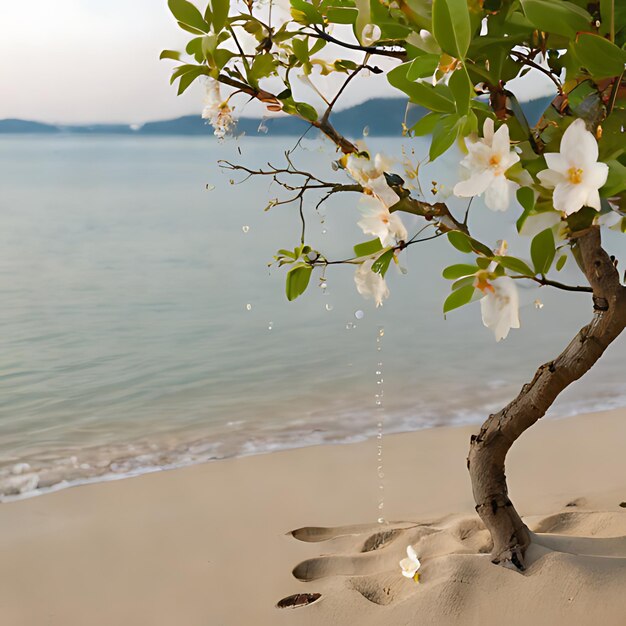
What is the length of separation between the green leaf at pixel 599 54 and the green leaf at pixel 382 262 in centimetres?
28

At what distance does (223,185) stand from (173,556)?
12.9 feet

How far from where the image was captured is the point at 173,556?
148 centimetres

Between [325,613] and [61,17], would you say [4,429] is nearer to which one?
[325,613]

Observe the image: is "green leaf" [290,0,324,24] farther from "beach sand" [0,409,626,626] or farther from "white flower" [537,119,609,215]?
"beach sand" [0,409,626,626]

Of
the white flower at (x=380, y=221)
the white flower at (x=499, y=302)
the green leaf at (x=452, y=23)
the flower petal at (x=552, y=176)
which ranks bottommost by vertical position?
the white flower at (x=499, y=302)

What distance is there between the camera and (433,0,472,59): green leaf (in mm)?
472

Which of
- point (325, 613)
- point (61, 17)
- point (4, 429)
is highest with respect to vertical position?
point (61, 17)

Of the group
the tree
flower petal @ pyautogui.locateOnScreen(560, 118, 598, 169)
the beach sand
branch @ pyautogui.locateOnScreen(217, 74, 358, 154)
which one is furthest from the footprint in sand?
flower petal @ pyautogui.locateOnScreen(560, 118, 598, 169)

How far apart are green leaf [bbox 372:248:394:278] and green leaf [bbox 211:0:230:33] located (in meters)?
0.25

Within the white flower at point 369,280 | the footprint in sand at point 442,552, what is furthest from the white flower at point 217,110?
the footprint in sand at point 442,552

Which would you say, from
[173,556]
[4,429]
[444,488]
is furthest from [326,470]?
[4,429]

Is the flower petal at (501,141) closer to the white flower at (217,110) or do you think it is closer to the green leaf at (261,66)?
the green leaf at (261,66)

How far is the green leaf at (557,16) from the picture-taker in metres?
0.50

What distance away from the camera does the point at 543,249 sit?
0.63m
